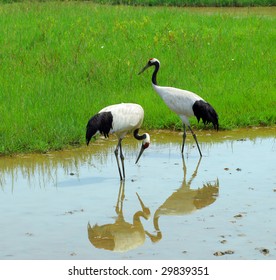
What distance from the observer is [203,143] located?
36.6 feet

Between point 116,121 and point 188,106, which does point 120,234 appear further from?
point 188,106

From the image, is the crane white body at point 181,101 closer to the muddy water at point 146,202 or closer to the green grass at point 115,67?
the muddy water at point 146,202

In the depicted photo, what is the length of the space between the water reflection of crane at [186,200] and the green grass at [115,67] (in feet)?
7.22

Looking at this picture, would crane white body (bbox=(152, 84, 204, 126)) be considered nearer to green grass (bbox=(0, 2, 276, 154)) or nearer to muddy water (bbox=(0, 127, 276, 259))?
muddy water (bbox=(0, 127, 276, 259))

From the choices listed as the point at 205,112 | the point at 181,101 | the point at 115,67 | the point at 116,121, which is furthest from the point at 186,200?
the point at 115,67

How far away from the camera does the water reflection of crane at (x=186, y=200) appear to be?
807cm

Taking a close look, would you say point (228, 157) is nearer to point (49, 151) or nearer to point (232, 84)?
point (49, 151)

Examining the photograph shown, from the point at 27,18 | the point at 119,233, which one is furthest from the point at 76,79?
the point at 119,233

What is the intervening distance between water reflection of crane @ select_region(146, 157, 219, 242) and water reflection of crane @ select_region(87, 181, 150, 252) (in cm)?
16

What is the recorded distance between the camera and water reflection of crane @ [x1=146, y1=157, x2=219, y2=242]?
8.07 meters

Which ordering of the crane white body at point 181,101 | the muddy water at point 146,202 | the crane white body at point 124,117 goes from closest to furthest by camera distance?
the muddy water at point 146,202
the crane white body at point 124,117
the crane white body at point 181,101

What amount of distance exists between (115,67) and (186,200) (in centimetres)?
572

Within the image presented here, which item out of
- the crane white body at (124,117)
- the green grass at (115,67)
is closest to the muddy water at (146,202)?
the crane white body at (124,117)

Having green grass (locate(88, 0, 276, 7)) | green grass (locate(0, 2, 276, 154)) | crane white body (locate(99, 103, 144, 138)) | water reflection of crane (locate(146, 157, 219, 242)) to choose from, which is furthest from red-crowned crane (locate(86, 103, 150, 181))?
green grass (locate(88, 0, 276, 7))
